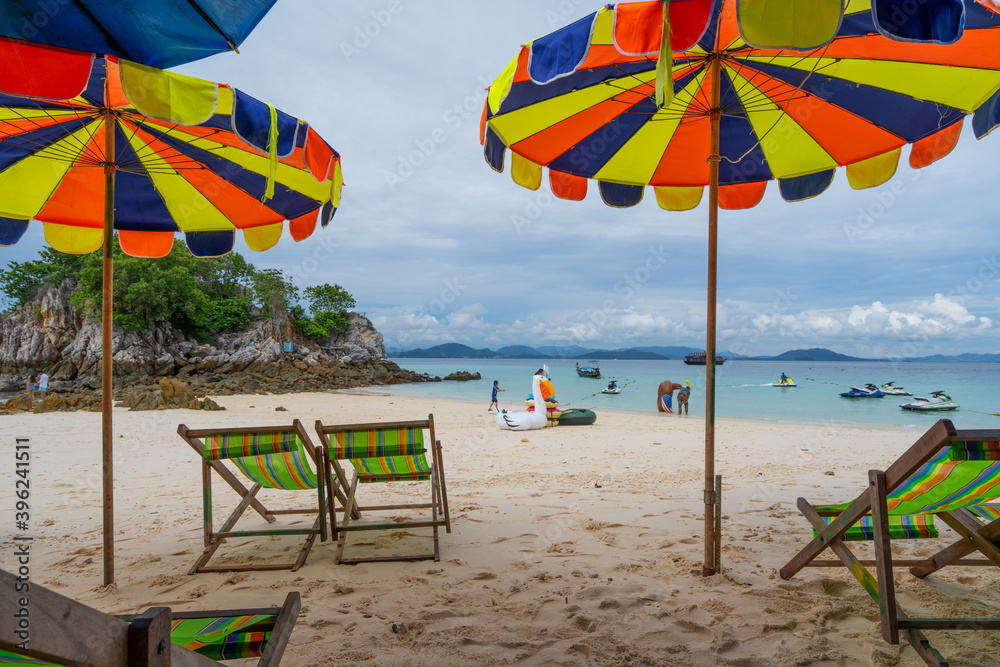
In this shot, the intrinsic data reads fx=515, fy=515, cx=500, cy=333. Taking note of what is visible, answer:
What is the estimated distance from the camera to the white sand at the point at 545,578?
7.00 ft

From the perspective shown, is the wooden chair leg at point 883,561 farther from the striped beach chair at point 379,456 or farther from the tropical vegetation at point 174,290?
the tropical vegetation at point 174,290

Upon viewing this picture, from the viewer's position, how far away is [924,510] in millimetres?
2172

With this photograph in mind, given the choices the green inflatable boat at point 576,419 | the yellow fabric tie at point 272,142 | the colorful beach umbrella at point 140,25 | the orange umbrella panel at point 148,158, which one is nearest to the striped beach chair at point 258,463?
the yellow fabric tie at point 272,142

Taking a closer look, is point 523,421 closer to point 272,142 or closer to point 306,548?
point 306,548

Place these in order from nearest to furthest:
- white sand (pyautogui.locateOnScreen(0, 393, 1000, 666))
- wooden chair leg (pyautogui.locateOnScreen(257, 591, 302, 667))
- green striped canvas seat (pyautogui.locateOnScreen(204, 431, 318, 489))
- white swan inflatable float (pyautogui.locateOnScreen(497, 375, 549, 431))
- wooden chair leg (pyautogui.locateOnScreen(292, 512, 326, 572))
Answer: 1. wooden chair leg (pyautogui.locateOnScreen(257, 591, 302, 667))
2. white sand (pyautogui.locateOnScreen(0, 393, 1000, 666))
3. wooden chair leg (pyautogui.locateOnScreen(292, 512, 326, 572))
4. green striped canvas seat (pyautogui.locateOnScreen(204, 431, 318, 489))
5. white swan inflatable float (pyautogui.locateOnScreen(497, 375, 549, 431))

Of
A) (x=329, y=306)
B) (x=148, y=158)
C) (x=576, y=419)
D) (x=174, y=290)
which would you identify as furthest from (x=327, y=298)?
(x=148, y=158)

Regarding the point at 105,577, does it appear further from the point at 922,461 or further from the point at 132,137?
the point at 922,461

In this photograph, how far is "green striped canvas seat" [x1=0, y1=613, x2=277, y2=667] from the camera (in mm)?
1358

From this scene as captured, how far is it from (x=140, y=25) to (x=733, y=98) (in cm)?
318

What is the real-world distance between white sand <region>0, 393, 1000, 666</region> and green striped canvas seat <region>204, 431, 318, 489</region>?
47cm

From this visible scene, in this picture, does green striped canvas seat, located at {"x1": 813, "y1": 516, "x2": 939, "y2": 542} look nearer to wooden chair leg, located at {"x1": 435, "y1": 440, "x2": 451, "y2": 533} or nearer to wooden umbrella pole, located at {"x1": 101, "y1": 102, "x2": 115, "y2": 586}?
wooden chair leg, located at {"x1": 435, "y1": 440, "x2": 451, "y2": 533}

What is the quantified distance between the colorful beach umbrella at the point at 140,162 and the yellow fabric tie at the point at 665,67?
1611 millimetres

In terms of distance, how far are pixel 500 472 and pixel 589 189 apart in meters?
3.51

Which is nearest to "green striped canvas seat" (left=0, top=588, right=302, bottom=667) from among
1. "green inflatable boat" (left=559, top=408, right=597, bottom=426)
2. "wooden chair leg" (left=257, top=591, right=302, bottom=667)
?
"wooden chair leg" (left=257, top=591, right=302, bottom=667)
